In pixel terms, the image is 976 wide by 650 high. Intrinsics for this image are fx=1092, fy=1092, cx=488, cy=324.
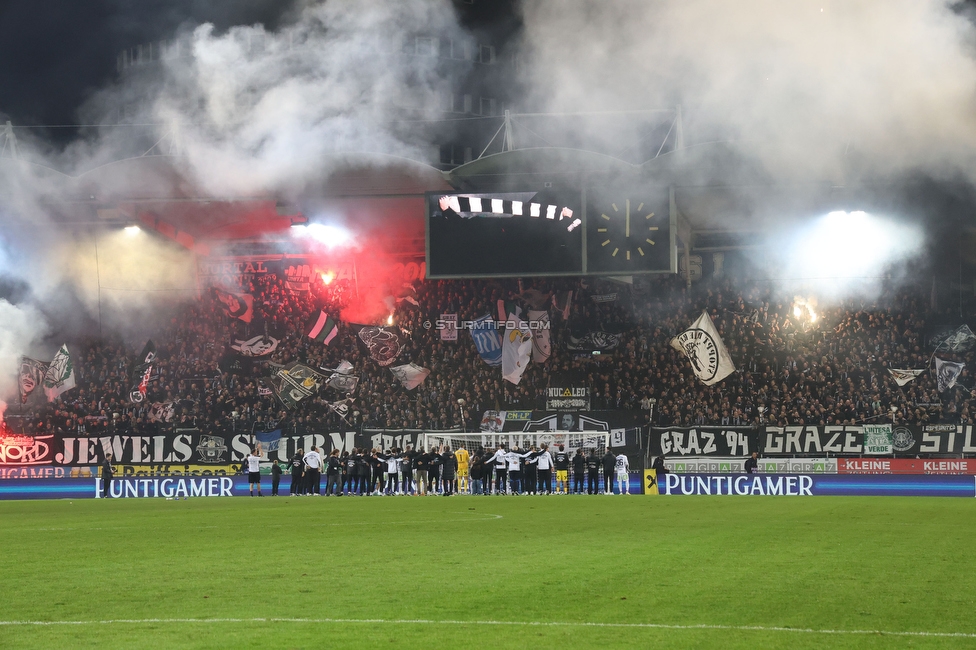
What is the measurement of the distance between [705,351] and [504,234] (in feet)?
28.5

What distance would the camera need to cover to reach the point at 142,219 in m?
32.7

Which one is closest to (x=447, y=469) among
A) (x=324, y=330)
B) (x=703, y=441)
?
(x=703, y=441)

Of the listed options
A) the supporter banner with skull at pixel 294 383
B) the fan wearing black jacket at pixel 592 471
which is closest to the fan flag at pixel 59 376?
the supporter banner with skull at pixel 294 383

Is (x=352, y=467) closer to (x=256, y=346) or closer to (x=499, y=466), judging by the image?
(x=499, y=466)

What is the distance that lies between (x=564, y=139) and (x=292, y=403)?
13.3 meters

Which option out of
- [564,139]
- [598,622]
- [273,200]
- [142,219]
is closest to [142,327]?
[142,219]

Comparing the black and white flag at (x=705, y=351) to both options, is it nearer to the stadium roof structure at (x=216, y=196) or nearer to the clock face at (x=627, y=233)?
the clock face at (x=627, y=233)

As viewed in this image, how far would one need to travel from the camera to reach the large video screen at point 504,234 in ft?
89.5

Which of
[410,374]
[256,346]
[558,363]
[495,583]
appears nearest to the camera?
[495,583]

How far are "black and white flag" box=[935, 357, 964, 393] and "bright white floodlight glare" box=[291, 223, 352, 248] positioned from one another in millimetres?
18132

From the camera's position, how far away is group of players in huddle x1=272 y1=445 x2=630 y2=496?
2745cm

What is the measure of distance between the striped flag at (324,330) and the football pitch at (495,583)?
64.6 ft

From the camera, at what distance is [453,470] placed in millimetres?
28094

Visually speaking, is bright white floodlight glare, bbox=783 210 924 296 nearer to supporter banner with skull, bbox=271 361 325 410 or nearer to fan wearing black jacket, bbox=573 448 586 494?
fan wearing black jacket, bbox=573 448 586 494
